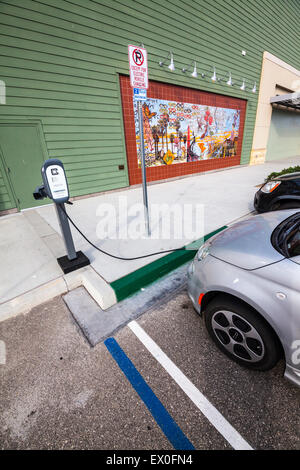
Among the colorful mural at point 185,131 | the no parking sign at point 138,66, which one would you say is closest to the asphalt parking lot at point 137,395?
the no parking sign at point 138,66

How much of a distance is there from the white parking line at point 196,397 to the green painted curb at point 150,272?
0.56m

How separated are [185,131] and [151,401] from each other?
9.38 metres

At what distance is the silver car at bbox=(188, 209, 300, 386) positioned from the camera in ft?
4.50

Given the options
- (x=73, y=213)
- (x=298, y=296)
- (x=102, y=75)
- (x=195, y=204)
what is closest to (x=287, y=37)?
(x=102, y=75)

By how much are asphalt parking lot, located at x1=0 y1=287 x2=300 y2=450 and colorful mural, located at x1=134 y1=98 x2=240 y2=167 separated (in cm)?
682

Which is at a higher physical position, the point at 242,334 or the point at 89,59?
the point at 89,59

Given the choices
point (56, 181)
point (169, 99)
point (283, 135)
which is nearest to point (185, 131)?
point (169, 99)

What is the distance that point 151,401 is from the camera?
1538 mm

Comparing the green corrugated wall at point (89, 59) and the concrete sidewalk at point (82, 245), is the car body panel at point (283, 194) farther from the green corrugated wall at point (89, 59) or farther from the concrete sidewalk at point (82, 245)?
the green corrugated wall at point (89, 59)

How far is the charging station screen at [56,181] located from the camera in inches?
94.8

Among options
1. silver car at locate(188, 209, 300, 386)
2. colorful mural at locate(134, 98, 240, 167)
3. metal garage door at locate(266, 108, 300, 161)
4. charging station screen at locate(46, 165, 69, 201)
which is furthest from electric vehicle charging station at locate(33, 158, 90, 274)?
metal garage door at locate(266, 108, 300, 161)

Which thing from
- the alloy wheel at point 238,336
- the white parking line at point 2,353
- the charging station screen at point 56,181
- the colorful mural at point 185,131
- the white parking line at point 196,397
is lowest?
the white parking line at point 2,353

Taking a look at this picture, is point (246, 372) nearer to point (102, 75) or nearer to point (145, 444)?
point (145, 444)

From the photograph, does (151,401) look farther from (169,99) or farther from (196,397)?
(169,99)
